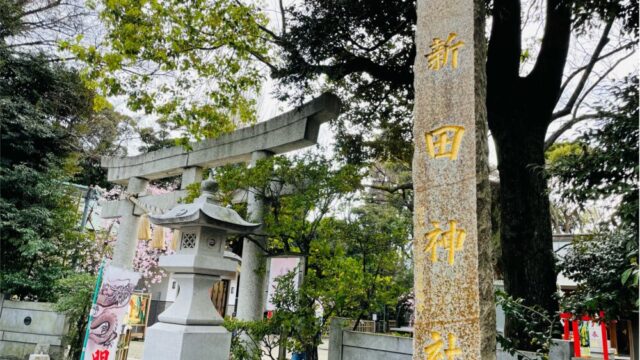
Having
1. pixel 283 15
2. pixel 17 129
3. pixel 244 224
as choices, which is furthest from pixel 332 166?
pixel 17 129

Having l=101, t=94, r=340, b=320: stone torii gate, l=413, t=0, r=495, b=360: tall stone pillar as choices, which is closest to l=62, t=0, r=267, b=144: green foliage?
l=101, t=94, r=340, b=320: stone torii gate

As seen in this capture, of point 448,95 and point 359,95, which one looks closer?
point 448,95

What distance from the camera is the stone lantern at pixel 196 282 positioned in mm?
4445

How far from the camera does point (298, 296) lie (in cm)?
561

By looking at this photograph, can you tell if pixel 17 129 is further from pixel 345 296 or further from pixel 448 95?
pixel 448 95

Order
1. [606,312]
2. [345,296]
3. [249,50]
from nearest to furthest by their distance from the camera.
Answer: [606,312] → [345,296] → [249,50]

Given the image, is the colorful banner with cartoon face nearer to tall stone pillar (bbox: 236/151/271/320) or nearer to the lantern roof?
the lantern roof

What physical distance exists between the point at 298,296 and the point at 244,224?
1.25 m

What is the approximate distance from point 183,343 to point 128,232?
701cm

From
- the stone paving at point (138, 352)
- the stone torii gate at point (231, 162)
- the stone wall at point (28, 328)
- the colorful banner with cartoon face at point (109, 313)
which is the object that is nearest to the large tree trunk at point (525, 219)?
the stone torii gate at point (231, 162)

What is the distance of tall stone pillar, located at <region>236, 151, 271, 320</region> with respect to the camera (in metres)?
7.07

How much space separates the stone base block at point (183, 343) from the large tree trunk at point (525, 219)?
368 cm

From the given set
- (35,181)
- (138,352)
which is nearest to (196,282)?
(35,181)

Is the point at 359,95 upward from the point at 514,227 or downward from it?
upward
